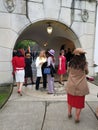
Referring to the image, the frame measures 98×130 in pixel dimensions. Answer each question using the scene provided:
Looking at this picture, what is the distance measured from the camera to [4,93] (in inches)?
285

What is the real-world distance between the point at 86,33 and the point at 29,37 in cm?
634

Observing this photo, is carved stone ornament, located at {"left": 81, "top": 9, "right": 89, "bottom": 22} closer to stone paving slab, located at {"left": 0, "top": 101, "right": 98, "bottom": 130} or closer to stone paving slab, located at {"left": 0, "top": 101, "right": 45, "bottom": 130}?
stone paving slab, located at {"left": 0, "top": 101, "right": 98, "bottom": 130}

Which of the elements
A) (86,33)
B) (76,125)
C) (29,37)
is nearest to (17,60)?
(76,125)

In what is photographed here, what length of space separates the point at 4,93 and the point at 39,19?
157 inches

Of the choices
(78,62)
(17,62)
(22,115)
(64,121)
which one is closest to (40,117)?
(22,115)

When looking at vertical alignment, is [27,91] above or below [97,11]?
below

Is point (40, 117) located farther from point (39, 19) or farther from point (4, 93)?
point (39, 19)

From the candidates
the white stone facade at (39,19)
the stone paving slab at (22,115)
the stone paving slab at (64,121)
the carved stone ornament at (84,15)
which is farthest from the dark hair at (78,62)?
the carved stone ornament at (84,15)

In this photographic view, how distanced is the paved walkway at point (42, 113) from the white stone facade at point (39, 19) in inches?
81.3

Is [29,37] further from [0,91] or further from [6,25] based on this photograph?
[0,91]

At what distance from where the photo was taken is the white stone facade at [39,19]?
338 inches

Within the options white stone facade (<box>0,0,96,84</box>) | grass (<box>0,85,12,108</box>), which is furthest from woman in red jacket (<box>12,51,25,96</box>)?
white stone facade (<box>0,0,96,84</box>)

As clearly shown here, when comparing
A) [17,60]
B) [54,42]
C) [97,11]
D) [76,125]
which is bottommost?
[76,125]

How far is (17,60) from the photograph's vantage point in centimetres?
699
